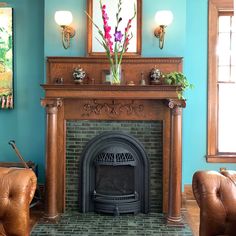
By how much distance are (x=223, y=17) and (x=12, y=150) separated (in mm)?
3121

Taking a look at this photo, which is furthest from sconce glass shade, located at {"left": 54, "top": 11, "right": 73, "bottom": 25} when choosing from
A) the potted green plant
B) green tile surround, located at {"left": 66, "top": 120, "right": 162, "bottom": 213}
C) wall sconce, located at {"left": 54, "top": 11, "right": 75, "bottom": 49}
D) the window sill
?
the window sill

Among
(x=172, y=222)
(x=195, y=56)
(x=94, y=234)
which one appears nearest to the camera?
(x=94, y=234)

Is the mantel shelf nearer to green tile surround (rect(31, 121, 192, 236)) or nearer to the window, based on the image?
green tile surround (rect(31, 121, 192, 236))

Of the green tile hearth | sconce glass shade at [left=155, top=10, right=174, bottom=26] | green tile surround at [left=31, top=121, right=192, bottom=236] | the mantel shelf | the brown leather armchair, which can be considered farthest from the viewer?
green tile surround at [left=31, top=121, right=192, bottom=236]

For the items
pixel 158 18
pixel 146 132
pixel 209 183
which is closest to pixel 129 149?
pixel 146 132

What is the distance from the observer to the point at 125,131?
3.62 meters

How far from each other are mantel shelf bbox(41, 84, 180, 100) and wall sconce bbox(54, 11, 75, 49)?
597 mm

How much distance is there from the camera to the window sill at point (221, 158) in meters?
3.96

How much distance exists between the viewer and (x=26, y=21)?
13.0 feet

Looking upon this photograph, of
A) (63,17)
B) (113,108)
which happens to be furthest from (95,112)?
(63,17)

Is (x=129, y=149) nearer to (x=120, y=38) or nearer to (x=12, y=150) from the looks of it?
(x=120, y=38)

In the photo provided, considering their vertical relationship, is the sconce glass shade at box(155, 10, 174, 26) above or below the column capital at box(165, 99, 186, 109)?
above

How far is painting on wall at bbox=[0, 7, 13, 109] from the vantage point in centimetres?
394

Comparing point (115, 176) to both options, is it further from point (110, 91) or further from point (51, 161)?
point (110, 91)
